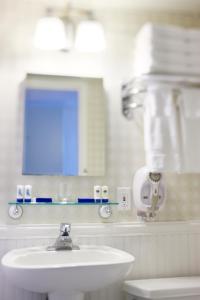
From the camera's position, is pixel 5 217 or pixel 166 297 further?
pixel 5 217

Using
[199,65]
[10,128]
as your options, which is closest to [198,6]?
[199,65]

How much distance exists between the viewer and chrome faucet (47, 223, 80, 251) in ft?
5.55

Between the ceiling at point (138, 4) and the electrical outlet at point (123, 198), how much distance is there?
108cm

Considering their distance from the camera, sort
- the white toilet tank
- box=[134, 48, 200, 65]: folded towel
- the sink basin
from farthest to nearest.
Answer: box=[134, 48, 200, 65]: folded towel < the white toilet tank < the sink basin

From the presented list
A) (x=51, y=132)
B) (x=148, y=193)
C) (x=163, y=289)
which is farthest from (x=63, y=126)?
(x=163, y=289)

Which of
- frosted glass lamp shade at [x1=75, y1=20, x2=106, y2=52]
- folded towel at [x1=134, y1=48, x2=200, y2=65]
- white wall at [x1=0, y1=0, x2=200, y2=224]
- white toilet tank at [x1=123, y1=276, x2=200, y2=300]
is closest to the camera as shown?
white toilet tank at [x1=123, y1=276, x2=200, y2=300]

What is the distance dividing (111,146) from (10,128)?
57 centimetres

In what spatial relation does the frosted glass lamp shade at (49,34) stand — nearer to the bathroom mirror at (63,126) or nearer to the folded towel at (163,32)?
the bathroom mirror at (63,126)

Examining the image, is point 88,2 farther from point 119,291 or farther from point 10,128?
point 119,291

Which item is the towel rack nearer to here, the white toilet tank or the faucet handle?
the faucet handle

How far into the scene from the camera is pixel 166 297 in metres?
1.60

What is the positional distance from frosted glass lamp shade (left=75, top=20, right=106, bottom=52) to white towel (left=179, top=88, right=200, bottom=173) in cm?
57

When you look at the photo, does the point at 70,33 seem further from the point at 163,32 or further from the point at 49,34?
the point at 163,32

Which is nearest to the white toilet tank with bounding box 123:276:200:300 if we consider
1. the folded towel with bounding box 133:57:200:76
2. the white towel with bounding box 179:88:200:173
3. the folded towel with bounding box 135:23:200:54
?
the white towel with bounding box 179:88:200:173
